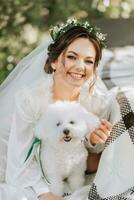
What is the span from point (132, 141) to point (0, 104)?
0.64 meters

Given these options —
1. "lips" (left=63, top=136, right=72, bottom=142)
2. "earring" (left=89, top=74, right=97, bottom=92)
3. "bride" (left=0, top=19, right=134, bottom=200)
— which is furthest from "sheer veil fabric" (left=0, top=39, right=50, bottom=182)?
"lips" (left=63, top=136, right=72, bottom=142)

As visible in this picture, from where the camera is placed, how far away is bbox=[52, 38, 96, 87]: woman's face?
2.28m

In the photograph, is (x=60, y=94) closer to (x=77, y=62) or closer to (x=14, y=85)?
(x=77, y=62)

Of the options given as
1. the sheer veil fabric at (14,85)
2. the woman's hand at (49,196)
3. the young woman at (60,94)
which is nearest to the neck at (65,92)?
the young woman at (60,94)

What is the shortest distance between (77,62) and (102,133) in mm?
277

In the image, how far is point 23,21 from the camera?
571 cm

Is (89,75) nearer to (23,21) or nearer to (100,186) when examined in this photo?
(100,186)

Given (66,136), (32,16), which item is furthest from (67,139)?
(32,16)

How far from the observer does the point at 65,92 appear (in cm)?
232

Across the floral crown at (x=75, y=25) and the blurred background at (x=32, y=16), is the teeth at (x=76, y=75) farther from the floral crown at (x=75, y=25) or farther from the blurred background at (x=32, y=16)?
the blurred background at (x=32, y=16)

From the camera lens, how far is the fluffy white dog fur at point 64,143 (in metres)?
2.19

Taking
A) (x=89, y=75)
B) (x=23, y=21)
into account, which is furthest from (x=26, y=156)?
(x=23, y=21)

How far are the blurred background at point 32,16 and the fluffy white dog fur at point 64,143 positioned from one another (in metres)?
2.66

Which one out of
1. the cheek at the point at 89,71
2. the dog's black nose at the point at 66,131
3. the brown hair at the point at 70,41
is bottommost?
the dog's black nose at the point at 66,131
